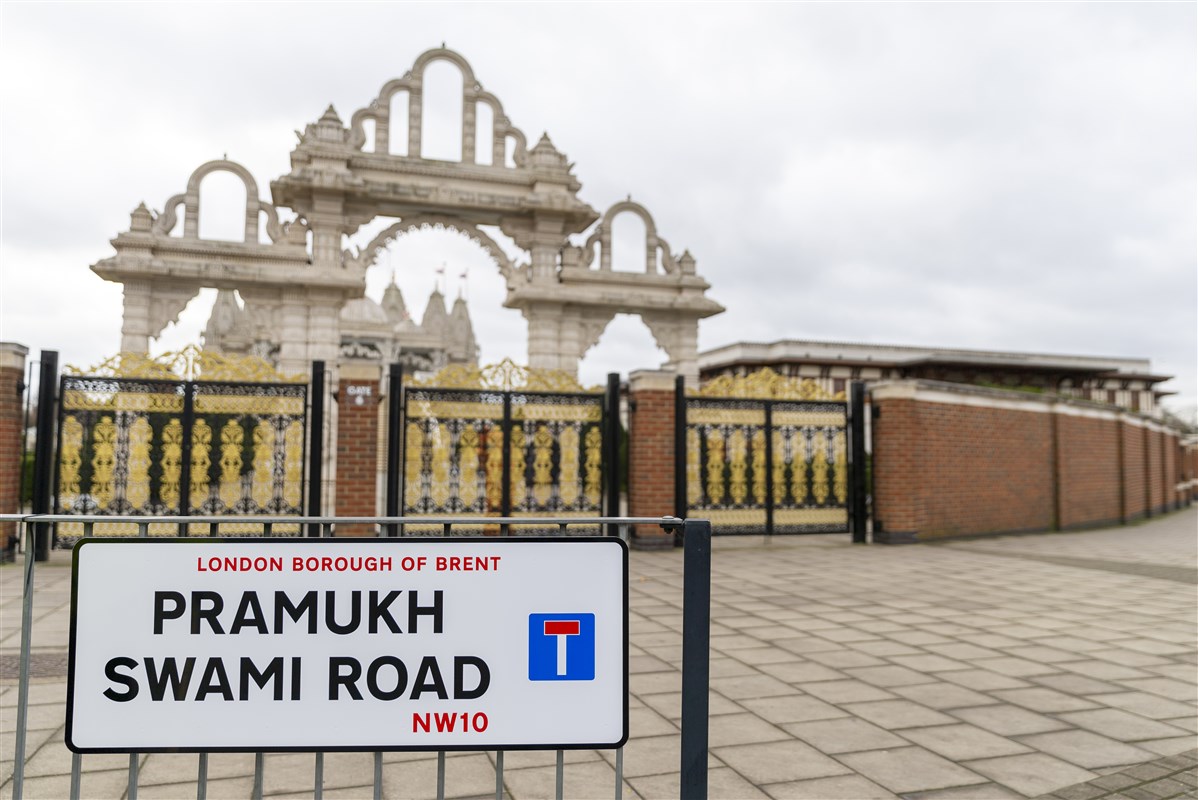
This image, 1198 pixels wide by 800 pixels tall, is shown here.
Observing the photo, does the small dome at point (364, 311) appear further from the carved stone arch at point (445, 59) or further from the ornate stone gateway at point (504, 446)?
the ornate stone gateway at point (504, 446)

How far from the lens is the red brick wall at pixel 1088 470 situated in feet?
52.6

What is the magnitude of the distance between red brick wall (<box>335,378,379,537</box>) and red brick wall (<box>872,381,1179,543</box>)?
770 centimetres

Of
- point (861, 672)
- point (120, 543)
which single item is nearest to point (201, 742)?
point (120, 543)

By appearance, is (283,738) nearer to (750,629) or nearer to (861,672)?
(861,672)

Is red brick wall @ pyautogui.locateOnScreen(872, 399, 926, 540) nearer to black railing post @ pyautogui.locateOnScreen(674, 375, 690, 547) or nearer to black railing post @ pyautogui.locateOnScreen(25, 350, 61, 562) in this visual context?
black railing post @ pyautogui.locateOnScreen(674, 375, 690, 547)

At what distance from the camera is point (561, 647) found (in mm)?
2336

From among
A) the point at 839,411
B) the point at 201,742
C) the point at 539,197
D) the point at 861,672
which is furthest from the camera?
the point at 539,197

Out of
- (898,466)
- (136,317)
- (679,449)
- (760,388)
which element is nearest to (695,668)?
(679,449)

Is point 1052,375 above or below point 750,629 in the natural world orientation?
above

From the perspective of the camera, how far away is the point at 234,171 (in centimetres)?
2108

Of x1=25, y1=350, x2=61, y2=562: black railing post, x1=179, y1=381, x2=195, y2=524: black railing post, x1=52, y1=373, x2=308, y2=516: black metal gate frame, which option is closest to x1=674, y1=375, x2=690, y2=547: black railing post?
x1=52, y1=373, x2=308, y2=516: black metal gate frame

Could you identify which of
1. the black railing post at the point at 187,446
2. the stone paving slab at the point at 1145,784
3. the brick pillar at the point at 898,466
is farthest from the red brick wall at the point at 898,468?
the black railing post at the point at 187,446

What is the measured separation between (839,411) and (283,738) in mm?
11735

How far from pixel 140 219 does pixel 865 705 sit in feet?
70.1
